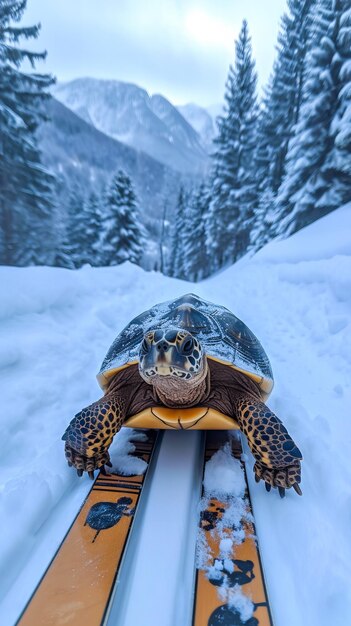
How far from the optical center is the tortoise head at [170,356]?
1.75 m

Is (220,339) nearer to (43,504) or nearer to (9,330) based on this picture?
(43,504)

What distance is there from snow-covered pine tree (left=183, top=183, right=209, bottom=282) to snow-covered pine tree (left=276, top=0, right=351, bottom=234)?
58.3ft

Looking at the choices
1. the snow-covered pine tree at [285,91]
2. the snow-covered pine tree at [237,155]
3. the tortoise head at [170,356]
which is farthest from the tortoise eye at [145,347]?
the snow-covered pine tree at [237,155]

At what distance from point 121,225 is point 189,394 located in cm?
2484

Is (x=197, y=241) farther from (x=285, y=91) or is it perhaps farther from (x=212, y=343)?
(x=212, y=343)

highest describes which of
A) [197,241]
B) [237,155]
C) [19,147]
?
[237,155]

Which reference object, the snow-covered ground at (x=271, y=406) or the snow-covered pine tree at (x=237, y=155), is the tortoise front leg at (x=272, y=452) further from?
the snow-covered pine tree at (x=237, y=155)

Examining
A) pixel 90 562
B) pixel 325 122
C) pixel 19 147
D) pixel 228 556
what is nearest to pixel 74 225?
pixel 19 147

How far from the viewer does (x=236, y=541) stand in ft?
5.32

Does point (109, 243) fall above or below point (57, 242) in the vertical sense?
above

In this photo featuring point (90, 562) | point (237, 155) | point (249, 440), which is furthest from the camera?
point (237, 155)

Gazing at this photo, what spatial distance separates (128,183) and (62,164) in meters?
127

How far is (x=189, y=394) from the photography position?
209 centimetres

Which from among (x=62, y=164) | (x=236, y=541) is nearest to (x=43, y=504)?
(x=236, y=541)
